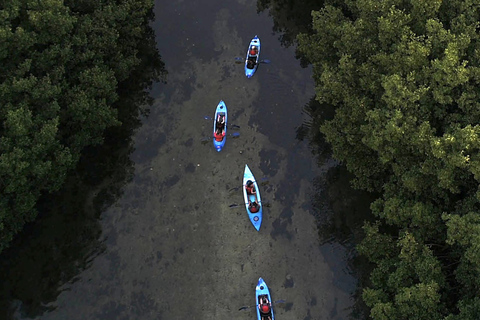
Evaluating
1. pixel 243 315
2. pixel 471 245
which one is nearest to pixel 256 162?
pixel 243 315

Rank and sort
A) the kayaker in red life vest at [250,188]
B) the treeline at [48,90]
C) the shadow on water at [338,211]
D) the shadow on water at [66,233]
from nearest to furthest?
the treeline at [48,90]
the shadow on water at [66,233]
the shadow on water at [338,211]
the kayaker in red life vest at [250,188]

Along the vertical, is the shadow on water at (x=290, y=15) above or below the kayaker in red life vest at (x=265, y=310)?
above

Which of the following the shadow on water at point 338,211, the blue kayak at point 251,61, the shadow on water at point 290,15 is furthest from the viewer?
the shadow on water at point 290,15

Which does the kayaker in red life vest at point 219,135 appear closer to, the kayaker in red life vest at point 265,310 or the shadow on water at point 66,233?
the shadow on water at point 66,233

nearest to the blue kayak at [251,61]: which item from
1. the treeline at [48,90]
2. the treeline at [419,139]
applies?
the treeline at [419,139]

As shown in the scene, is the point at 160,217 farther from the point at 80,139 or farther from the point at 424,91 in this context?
the point at 424,91

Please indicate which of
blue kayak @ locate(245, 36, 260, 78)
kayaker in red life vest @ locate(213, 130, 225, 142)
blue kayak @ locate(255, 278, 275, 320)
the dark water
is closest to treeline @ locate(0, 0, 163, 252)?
the dark water
